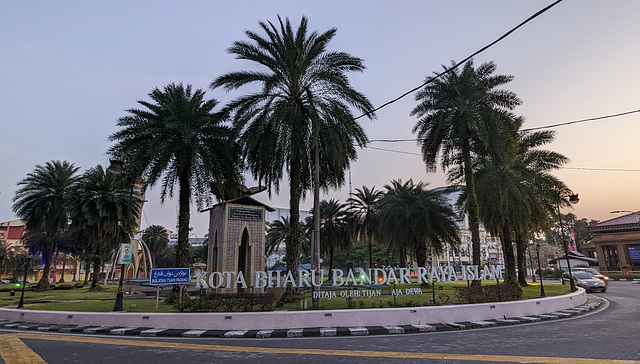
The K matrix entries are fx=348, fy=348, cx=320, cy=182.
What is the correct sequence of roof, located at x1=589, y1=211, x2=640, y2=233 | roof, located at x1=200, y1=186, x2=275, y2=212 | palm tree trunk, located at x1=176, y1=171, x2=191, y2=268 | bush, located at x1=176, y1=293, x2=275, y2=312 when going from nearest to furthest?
bush, located at x1=176, y1=293, x2=275, y2=312 → palm tree trunk, located at x1=176, y1=171, x2=191, y2=268 → roof, located at x1=200, y1=186, x2=275, y2=212 → roof, located at x1=589, y1=211, x2=640, y2=233

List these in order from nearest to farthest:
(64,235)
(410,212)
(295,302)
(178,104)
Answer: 1. (295,302)
2. (178,104)
3. (410,212)
4. (64,235)

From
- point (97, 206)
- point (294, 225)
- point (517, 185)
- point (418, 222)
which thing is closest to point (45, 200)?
point (97, 206)

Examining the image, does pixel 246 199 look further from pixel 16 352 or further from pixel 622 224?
pixel 622 224

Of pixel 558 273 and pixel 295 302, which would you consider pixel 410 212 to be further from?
pixel 558 273

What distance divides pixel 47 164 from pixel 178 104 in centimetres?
2691

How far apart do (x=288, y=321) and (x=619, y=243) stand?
227 feet

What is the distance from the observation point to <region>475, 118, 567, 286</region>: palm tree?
24.1 metres

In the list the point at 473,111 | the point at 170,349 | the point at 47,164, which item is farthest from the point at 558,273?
the point at 47,164

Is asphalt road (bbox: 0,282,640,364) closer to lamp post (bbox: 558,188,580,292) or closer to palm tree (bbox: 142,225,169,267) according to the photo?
lamp post (bbox: 558,188,580,292)

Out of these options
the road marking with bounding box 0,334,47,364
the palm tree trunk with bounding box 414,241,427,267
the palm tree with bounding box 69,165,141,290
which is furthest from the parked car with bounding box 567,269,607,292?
the palm tree with bounding box 69,165,141,290

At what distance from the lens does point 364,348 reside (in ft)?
31.9

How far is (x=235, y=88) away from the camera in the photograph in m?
20.3

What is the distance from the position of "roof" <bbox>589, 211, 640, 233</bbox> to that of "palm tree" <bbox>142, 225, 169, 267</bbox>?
88.6 m

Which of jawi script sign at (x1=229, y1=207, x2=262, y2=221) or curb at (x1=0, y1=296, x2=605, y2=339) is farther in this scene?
jawi script sign at (x1=229, y1=207, x2=262, y2=221)
